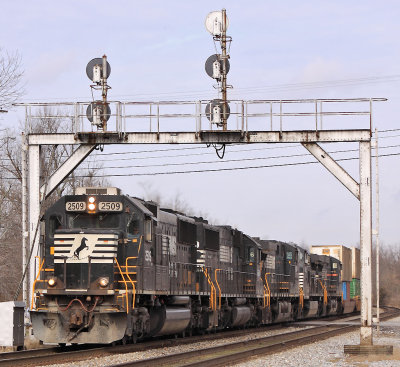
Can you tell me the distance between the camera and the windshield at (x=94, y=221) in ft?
66.1

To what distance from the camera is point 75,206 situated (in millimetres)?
20125

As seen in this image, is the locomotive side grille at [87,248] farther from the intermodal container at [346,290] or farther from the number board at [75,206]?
the intermodal container at [346,290]

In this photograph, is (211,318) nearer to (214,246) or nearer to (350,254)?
(214,246)

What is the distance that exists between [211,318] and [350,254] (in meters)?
31.0

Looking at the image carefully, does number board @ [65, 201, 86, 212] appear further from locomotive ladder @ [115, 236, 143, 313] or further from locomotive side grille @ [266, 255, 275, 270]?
locomotive side grille @ [266, 255, 275, 270]

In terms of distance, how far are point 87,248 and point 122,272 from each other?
1075 mm

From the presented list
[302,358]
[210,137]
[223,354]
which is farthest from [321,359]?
[210,137]

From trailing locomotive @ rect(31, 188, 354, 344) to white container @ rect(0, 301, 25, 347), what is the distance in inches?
18.2

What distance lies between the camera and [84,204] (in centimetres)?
2005

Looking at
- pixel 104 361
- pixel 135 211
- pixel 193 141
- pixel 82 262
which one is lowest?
pixel 104 361

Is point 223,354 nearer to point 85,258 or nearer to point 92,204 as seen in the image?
point 85,258

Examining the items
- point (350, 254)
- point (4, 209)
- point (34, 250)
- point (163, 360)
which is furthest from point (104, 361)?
point (350, 254)

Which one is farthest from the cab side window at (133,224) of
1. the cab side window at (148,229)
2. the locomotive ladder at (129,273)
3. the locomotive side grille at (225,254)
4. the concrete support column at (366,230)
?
the locomotive side grille at (225,254)

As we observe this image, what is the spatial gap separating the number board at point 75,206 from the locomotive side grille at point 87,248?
0.69m
